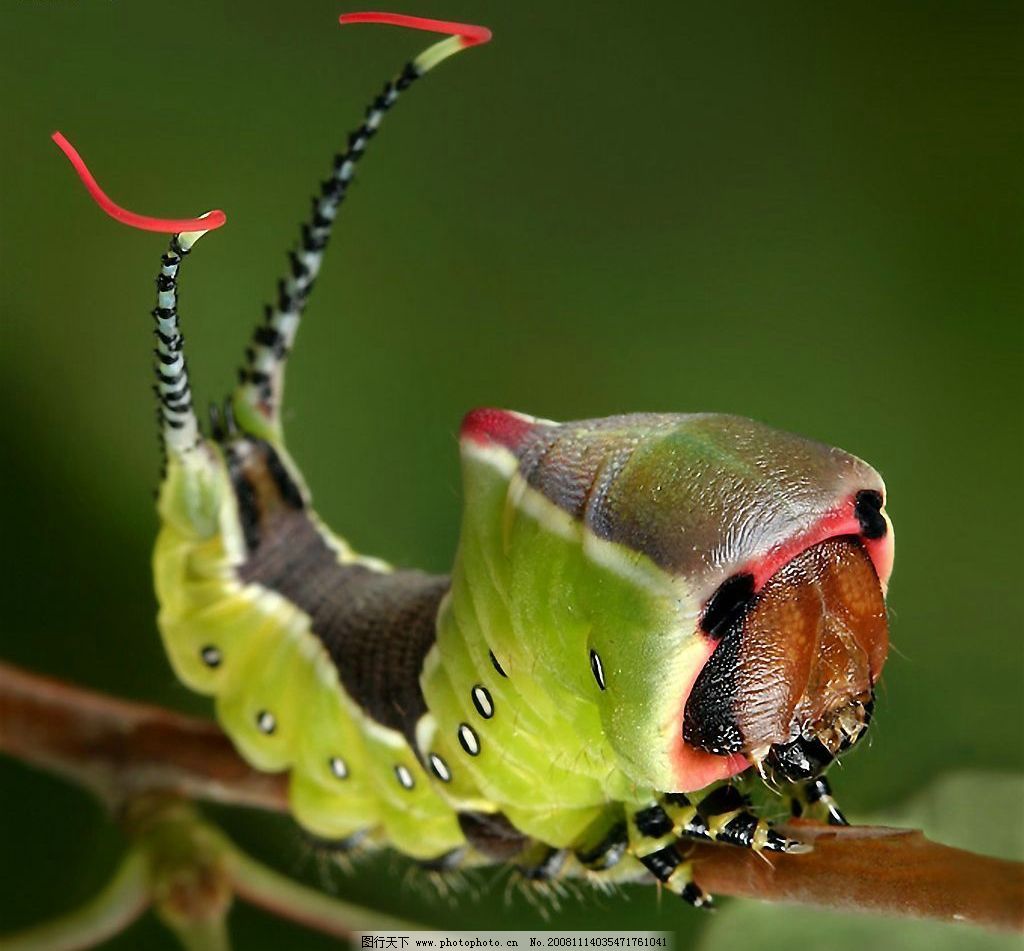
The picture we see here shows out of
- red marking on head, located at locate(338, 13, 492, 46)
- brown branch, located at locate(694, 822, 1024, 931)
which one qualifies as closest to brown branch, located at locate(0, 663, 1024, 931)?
brown branch, located at locate(694, 822, 1024, 931)

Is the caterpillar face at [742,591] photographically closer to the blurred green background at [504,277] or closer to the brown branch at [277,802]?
the brown branch at [277,802]

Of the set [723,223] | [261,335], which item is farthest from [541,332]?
[261,335]

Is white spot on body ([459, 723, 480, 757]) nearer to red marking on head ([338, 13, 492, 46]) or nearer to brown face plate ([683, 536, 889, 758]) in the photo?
brown face plate ([683, 536, 889, 758])

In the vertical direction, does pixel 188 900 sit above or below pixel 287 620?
below

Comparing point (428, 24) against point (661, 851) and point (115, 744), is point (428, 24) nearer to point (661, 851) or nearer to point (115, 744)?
point (661, 851)

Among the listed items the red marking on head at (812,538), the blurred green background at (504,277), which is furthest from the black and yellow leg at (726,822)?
the blurred green background at (504,277)

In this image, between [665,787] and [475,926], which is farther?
[475,926]

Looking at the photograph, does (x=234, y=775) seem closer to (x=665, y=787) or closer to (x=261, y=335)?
(x=261, y=335)
